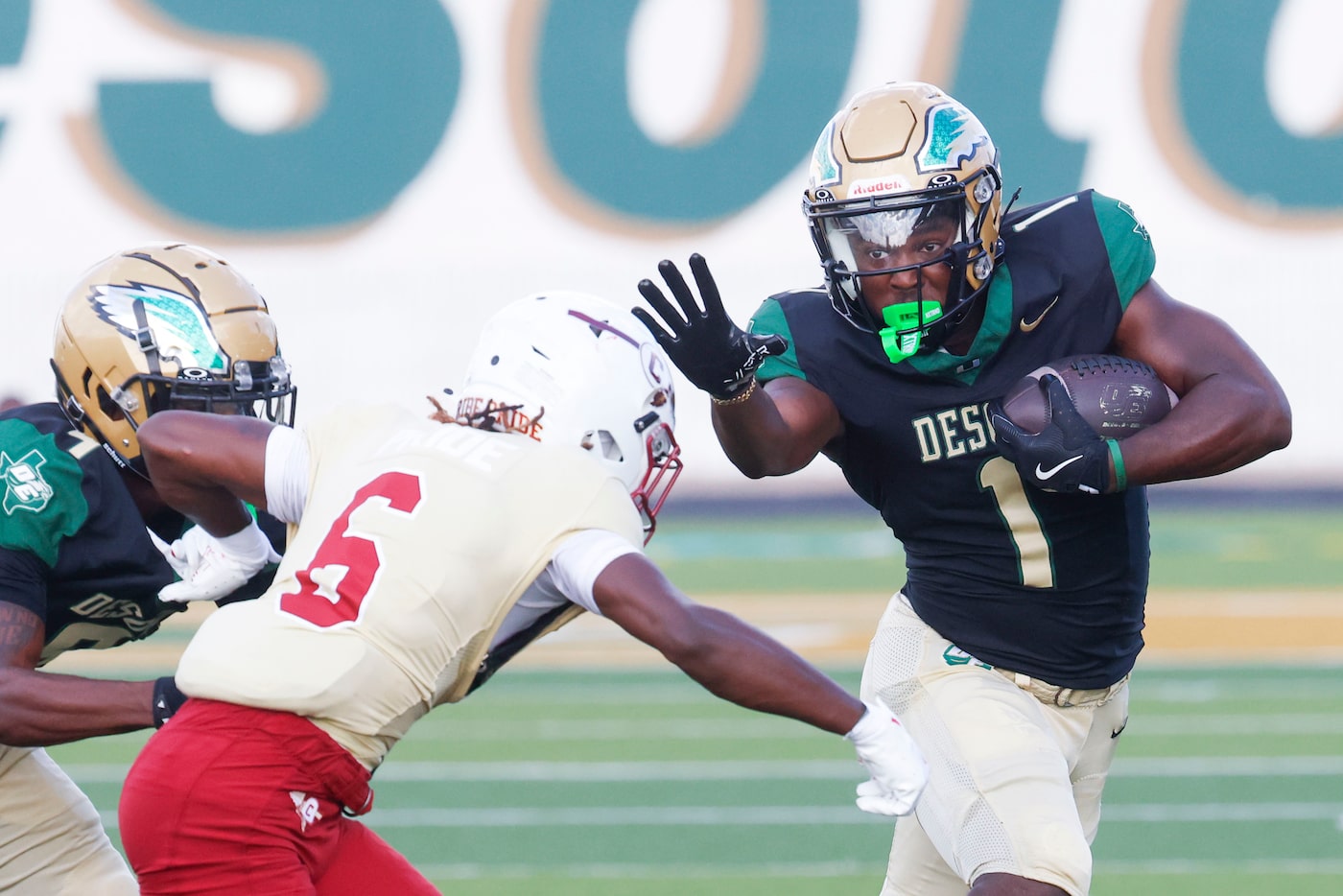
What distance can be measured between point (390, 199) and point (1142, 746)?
7942 mm

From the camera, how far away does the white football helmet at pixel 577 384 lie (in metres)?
2.54

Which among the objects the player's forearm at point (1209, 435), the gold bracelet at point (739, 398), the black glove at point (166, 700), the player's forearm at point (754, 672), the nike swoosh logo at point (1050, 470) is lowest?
the black glove at point (166, 700)

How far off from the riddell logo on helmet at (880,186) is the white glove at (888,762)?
1.03 metres

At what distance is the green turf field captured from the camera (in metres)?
4.59

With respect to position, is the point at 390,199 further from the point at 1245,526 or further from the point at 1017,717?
the point at 1017,717

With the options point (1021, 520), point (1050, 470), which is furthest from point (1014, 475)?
point (1050, 470)

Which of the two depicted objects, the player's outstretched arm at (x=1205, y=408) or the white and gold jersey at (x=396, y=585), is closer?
the white and gold jersey at (x=396, y=585)

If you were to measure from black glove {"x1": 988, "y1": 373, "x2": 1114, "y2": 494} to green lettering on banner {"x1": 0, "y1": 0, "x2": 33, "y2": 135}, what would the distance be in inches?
437

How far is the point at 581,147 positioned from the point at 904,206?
942 cm

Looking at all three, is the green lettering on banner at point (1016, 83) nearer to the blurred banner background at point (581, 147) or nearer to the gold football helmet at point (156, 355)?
the blurred banner background at point (581, 147)

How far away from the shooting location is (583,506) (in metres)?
2.38

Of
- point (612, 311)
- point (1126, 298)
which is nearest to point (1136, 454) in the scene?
point (1126, 298)

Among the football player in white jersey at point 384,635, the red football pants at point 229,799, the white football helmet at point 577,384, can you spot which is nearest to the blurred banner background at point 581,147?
the white football helmet at point 577,384

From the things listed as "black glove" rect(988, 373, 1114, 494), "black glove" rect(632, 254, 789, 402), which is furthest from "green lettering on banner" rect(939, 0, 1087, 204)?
"black glove" rect(632, 254, 789, 402)
